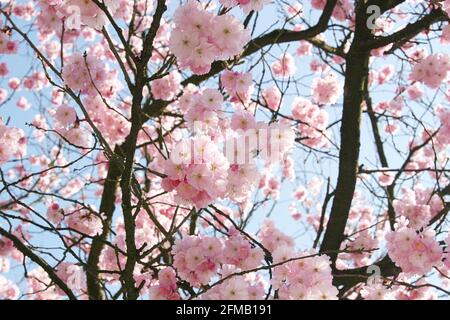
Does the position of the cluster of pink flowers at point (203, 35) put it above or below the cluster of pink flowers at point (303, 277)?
above

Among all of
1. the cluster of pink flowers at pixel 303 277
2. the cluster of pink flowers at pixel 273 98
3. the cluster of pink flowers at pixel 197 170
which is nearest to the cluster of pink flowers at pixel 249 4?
the cluster of pink flowers at pixel 197 170

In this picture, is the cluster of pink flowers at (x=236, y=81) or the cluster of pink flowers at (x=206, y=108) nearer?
the cluster of pink flowers at (x=206, y=108)

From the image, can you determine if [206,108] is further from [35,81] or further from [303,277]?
[35,81]

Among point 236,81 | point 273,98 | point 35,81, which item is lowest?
point 236,81

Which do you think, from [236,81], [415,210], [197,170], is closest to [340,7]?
[415,210]

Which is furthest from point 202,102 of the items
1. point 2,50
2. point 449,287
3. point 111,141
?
point 449,287

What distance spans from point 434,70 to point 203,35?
3240 mm

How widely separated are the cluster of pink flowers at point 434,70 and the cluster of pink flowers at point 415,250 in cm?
262

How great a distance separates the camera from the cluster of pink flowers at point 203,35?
7.84 feet

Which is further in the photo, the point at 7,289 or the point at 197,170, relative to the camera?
the point at 7,289

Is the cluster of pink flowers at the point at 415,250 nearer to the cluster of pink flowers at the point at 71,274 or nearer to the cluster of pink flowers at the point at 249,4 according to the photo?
the cluster of pink flowers at the point at 249,4

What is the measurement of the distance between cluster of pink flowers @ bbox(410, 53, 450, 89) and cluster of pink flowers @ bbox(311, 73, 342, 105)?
0.74 metres

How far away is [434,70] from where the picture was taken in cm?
500
